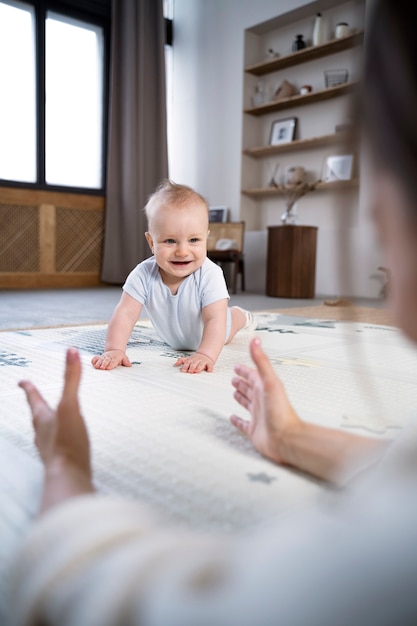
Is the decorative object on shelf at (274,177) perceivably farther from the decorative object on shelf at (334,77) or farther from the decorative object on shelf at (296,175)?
the decorative object on shelf at (334,77)

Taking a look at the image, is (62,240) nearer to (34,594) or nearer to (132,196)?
(132,196)

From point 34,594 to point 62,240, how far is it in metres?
4.03

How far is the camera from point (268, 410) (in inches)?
23.0

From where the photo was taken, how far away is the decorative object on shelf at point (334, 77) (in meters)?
3.52

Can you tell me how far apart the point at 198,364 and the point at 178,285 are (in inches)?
11.7

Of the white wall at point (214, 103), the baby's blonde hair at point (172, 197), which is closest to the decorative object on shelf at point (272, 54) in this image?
the white wall at point (214, 103)

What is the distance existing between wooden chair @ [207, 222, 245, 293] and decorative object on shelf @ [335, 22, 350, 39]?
1.41 m

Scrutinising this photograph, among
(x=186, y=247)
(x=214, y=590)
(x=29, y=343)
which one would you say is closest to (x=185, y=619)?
(x=214, y=590)

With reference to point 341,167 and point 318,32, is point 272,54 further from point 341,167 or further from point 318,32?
point 341,167

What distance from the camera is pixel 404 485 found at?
26 centimetres

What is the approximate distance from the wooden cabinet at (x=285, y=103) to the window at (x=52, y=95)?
1185mm

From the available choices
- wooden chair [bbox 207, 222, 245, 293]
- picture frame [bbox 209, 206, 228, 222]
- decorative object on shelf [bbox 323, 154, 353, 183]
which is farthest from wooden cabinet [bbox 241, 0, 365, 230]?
decorative object on shelf [bbox 323, 154, 353, 183]

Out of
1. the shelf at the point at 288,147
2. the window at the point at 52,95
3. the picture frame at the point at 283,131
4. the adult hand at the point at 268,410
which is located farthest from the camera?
the picture frame at the point at 283,131

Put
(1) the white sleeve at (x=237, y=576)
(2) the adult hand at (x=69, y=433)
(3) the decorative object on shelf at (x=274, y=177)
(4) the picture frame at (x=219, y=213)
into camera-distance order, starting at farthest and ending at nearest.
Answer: (4) the picture frame at (x=219, y=213)
(3) the decorative object on shelf at (x=274, y=177)
(2) the adult hand at (x=69, y=433)
(1) the white sleeve at (x=237, y=576)
